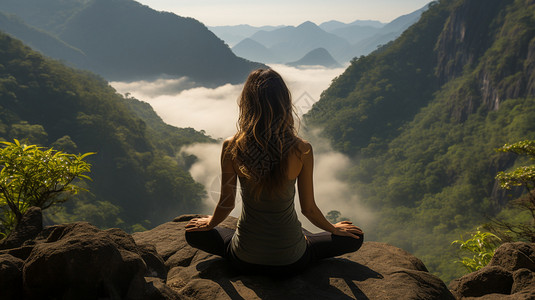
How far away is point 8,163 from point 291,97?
2300mm

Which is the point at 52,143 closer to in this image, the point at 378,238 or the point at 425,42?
the point at 378,238

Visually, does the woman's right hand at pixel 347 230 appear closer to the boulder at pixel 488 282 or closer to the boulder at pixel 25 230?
the boulder at pixel 488 282

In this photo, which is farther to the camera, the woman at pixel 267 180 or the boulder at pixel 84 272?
the woman at pixel 267 180

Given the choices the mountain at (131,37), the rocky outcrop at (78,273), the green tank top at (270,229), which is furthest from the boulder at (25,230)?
the mountain at (131,37)

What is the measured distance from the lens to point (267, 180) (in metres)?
2.44

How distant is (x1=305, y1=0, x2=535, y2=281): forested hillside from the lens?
48.9 meters

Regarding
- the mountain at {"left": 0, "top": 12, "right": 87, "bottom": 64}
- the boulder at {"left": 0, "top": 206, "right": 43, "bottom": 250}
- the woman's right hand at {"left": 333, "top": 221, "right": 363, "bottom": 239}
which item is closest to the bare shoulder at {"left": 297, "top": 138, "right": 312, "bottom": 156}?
the woman's right hand at {"left": 333, "top": 221, "right": 363, "bottom": 239}

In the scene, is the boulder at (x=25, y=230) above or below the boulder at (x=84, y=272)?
below

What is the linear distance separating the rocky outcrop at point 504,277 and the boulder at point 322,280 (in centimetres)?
34

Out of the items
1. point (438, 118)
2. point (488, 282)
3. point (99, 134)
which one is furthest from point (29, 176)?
point (438, 118)

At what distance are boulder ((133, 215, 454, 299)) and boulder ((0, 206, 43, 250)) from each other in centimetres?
105

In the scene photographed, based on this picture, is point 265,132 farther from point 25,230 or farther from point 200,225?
point 25,230

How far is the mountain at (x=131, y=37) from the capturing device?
15175 cm

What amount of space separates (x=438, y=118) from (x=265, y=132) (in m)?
73.6
